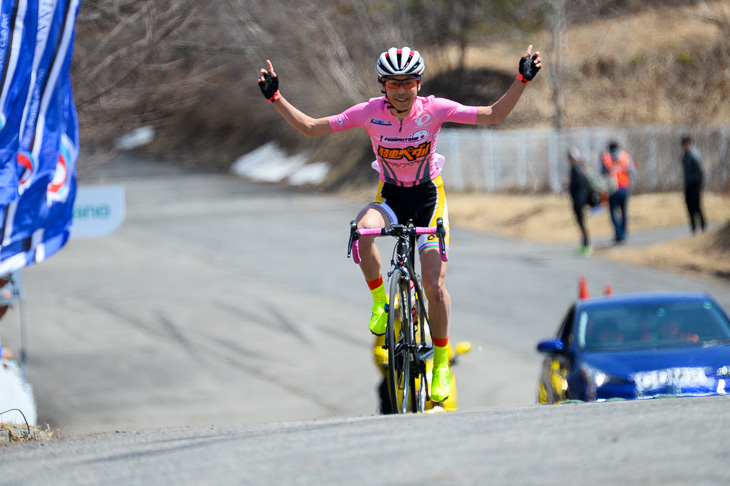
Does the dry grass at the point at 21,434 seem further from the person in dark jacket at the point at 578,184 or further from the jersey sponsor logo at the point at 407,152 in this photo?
the person in dark jacket at the point at 578,184

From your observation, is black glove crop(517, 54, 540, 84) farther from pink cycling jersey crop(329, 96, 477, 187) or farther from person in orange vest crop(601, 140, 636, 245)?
person in orange vest crop(601, 140, 636, 245)

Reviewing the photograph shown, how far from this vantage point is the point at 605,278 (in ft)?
66.9

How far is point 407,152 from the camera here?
7336 mm

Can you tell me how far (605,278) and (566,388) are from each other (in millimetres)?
11278

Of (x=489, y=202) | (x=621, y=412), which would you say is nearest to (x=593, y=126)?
(x=489, y=202)

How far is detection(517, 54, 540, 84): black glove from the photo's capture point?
6.97 meters

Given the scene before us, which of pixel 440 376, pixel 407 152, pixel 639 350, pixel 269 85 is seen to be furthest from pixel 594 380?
pixel 269 85

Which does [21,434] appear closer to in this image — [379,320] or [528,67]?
[379,320]

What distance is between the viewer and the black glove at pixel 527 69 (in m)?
6.97

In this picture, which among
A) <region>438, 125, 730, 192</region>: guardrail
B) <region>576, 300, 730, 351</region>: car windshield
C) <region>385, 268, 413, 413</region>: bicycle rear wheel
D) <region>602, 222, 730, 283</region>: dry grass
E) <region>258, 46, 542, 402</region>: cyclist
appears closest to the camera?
<region>258, 46, 542, 402</region>: cyclist

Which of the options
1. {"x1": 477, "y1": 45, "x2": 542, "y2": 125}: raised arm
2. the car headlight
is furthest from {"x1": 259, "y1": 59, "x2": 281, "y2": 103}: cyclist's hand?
the car headlight

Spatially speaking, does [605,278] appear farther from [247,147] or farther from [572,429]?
[247,147]

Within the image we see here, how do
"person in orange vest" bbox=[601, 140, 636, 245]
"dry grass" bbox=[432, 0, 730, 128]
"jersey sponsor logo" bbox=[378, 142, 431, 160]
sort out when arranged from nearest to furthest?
"jersey sponsor logo" bbox=[378, 142, 431, 160] < "person in orange vest" bbox=[601, 140, 636, 245] < "dry grass" bbox=[432, 0, 730, 128]

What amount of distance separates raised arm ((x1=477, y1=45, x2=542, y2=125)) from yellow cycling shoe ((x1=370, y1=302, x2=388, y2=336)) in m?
1.61
